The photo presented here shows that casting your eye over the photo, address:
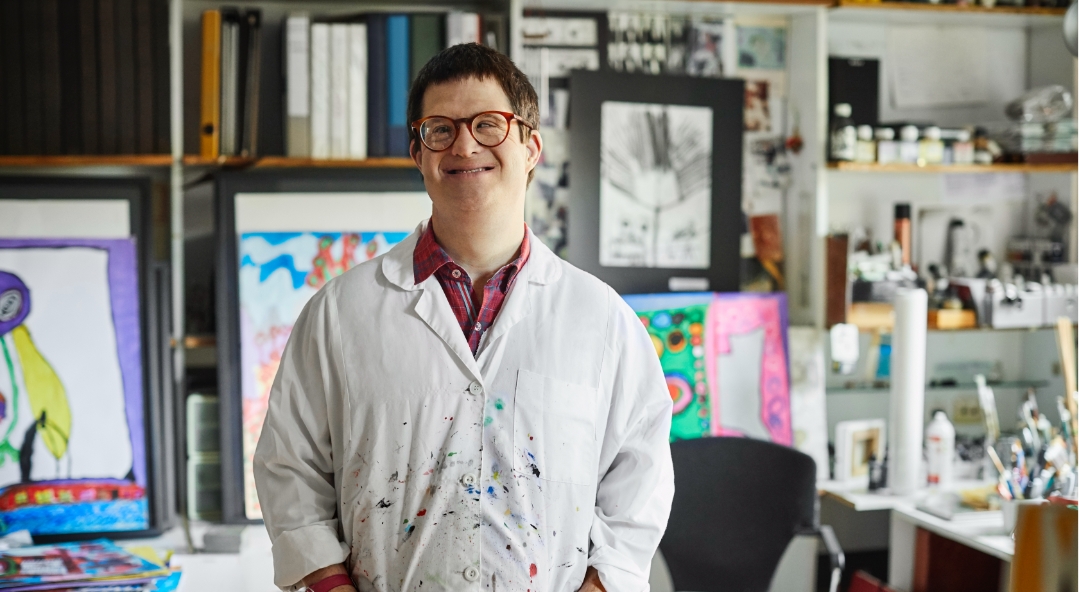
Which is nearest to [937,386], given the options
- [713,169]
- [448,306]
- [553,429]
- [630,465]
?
[713,169]

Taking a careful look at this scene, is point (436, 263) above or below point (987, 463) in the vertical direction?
above

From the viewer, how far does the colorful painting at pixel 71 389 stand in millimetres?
2361

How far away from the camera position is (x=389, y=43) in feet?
8.20

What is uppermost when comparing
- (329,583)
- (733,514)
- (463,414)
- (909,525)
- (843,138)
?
(843,138)

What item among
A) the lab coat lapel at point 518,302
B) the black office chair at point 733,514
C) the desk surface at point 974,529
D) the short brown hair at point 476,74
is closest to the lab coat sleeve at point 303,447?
the lab coat lapel at point 518,302

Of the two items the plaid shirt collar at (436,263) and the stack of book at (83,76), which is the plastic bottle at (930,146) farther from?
the stack of book at (83,76)

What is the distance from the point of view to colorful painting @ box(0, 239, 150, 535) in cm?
236

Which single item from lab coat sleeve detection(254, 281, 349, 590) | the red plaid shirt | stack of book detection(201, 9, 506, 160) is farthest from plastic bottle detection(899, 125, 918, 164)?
lab coat sleeve detection(254, 281, 349, 590)

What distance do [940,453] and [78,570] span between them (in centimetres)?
225

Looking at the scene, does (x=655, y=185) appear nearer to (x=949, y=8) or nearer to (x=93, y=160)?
(x=949, y=8)

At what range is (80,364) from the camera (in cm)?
239

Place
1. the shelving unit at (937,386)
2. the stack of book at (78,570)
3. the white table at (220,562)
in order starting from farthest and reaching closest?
the shelving unit at (937,386), the white table at (220,562), the stack of book at (78,570)

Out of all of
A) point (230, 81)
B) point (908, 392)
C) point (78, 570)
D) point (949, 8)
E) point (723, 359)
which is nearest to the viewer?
point (78, 570)

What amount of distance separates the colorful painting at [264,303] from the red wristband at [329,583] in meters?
1.15
